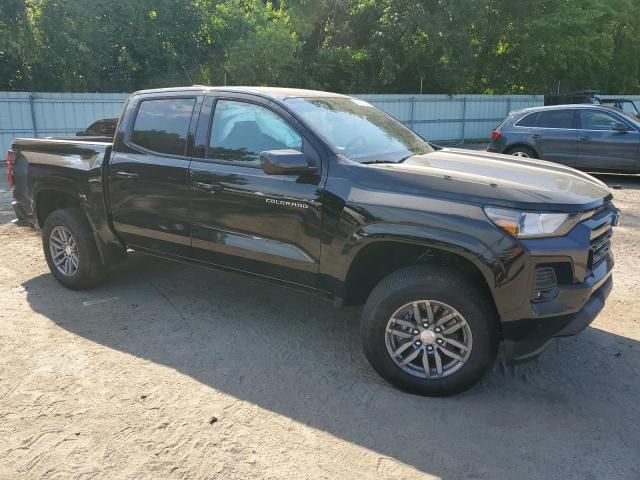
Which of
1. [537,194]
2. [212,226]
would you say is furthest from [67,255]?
[537,194]

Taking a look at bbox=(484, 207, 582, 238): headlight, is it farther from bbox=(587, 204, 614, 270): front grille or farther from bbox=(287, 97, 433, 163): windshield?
bbox=(287, 97, 433, 163): windshield

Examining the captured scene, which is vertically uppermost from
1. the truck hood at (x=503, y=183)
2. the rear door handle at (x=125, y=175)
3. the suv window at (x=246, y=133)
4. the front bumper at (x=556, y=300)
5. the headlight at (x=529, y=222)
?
the suv window at (x=246, y=133)

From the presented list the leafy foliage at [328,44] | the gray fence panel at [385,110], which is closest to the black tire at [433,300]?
the gray fence panel at [385,110]

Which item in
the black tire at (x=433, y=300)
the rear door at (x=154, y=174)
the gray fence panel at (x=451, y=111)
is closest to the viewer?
the black tire at (x=433, y=300)

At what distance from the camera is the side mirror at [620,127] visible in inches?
433

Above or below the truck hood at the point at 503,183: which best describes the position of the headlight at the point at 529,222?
below

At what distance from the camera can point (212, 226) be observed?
4434 millimetres

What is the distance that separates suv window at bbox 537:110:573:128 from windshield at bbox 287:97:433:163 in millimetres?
7787

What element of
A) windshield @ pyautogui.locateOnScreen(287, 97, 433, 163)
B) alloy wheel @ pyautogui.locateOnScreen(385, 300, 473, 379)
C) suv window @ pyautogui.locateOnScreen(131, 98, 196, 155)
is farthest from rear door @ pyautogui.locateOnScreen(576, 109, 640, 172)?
alloy wheel @ pyautogui.locateOnScreen(385, 300, 473, 379)

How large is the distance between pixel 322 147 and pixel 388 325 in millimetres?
1245

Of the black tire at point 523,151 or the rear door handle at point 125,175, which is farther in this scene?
Result: the black tire at point 523,151

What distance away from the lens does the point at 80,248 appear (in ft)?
17.3

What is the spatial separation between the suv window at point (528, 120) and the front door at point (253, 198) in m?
9.01

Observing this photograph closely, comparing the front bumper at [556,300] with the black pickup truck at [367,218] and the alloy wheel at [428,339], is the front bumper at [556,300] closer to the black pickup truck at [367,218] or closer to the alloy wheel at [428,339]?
the black pickup truck at [367,218]
